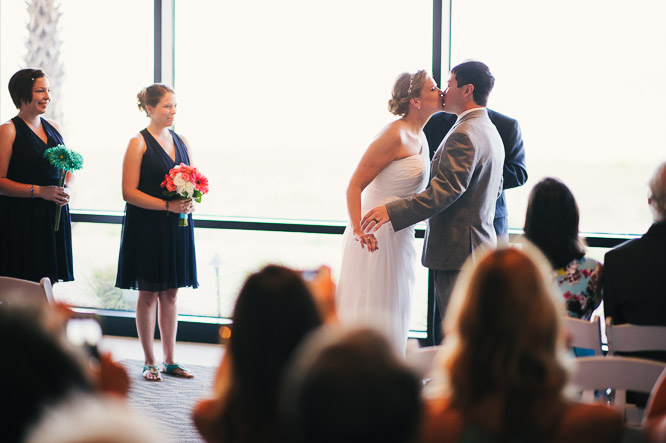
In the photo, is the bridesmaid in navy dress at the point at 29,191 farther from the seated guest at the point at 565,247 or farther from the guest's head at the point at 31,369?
the guest's head at the point at 31,369

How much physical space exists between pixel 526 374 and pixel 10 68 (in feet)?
18.7

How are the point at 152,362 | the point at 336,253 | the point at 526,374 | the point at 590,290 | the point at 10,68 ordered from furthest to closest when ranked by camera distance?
the point at 10,68, the point at 336,253, the point at 152,362, the point at 590,290, the point at 526,374

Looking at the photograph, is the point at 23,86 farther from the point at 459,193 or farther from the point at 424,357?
the point at 424,357

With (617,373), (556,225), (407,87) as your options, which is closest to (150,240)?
(407,87)

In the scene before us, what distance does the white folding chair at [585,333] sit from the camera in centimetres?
234

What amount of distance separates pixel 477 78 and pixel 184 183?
180 cm

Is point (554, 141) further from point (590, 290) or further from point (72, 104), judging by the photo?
point (72, 104)

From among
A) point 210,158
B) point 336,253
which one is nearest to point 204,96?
point 210,158

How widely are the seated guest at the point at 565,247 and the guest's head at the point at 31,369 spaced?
6.82 ft

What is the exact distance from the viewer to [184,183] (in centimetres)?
421

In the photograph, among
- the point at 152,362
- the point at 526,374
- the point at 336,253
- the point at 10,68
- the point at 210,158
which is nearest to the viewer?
the point at 526,374

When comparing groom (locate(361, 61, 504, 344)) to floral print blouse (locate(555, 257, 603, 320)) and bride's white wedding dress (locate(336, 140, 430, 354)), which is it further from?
floral print blouse (locate(555, 257, 603, 320))

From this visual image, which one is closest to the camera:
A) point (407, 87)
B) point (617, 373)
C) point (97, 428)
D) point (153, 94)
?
point (97, 428)

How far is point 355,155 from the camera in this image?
5152mm
